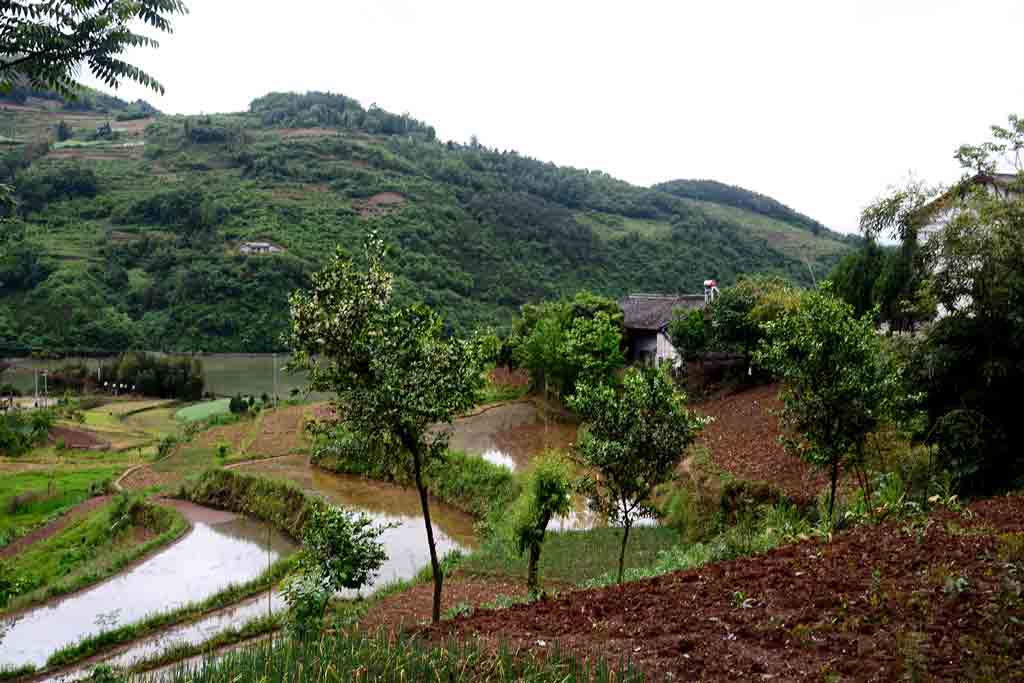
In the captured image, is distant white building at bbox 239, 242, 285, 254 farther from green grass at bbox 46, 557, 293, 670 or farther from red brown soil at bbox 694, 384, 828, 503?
green grass at bbox 46, 557, 293, 670

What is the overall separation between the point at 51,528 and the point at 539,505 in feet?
66.5

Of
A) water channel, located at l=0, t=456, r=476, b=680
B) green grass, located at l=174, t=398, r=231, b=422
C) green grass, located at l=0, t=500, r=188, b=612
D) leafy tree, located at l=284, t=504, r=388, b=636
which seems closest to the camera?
leafy tree, located at l=284, t=504, r=388, b=636

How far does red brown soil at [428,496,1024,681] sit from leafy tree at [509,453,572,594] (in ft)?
15.2

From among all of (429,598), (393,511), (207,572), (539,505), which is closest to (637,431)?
(539,505)

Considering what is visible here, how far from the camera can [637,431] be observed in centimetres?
1338

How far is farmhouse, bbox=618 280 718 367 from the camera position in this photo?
1667 inches

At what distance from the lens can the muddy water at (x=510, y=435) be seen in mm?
31672

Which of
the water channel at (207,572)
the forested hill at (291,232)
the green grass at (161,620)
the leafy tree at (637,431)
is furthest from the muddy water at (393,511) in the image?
the forested hill at (291,232)

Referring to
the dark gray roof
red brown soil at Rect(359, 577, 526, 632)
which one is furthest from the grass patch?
the dark gray roof

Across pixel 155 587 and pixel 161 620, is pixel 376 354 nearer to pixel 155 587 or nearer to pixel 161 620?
pixel 161 620

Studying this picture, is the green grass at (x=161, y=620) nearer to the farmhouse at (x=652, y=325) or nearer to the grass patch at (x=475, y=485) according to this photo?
the grass patch at (x=475, y=485)

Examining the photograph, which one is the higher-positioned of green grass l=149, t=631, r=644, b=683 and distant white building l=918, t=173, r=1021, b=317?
distant white building l=918, t=173, r=1021, b=317

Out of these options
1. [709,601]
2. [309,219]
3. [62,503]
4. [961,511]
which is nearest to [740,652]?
[709,601]

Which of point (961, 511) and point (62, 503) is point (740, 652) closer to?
point (961, 511)
